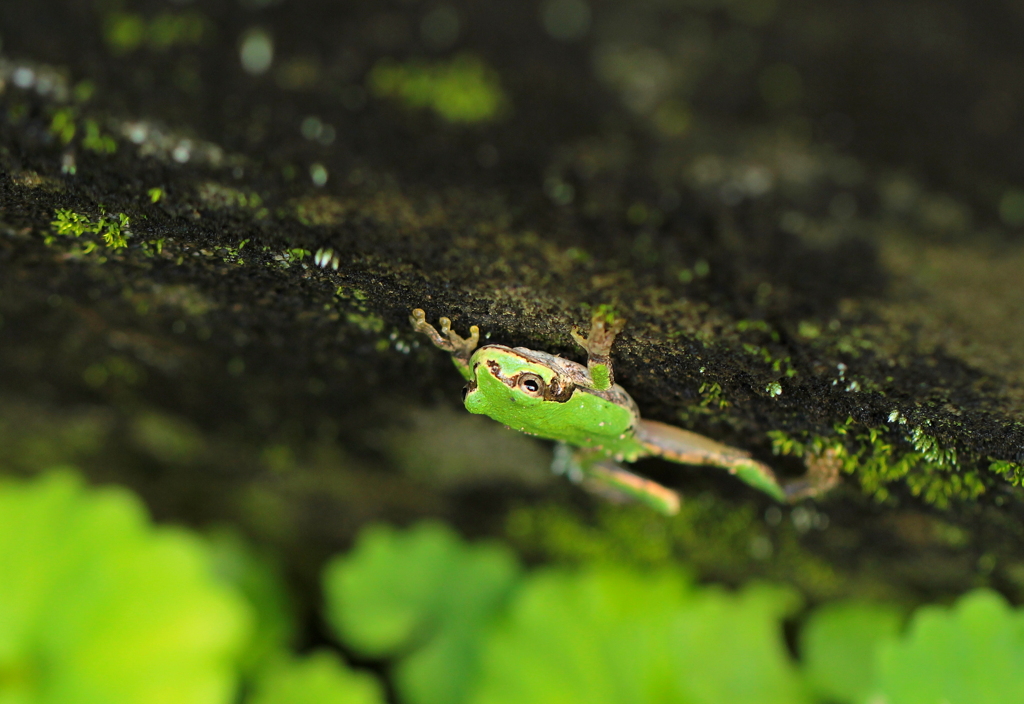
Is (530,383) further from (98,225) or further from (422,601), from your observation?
(422,601)

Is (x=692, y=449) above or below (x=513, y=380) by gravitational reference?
below

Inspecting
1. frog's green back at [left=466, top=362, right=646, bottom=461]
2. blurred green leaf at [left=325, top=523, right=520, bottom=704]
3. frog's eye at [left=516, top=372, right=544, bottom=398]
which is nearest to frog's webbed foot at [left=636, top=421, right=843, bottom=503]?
frog's green back at [left=466, top=362, right=646, bottom=461]

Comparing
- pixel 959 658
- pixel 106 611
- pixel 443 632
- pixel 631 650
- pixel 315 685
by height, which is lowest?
pixel 315 685

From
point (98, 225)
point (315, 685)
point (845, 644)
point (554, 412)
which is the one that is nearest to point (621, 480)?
point (554, 412)

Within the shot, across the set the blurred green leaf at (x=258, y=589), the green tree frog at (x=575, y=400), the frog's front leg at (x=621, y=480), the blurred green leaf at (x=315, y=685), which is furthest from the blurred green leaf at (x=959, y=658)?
the blurred green leaf at (x=258, y=589)

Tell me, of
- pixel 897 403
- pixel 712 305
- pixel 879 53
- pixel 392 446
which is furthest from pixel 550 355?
pixel 392 446

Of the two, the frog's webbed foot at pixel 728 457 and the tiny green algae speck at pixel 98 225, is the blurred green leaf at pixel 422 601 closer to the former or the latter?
the frog's webbed foot at pixel 728 457

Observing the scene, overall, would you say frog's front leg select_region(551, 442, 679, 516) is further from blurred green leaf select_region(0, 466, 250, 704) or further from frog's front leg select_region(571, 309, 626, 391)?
blurred green leaf select_region(0, 466, 250, 704)
